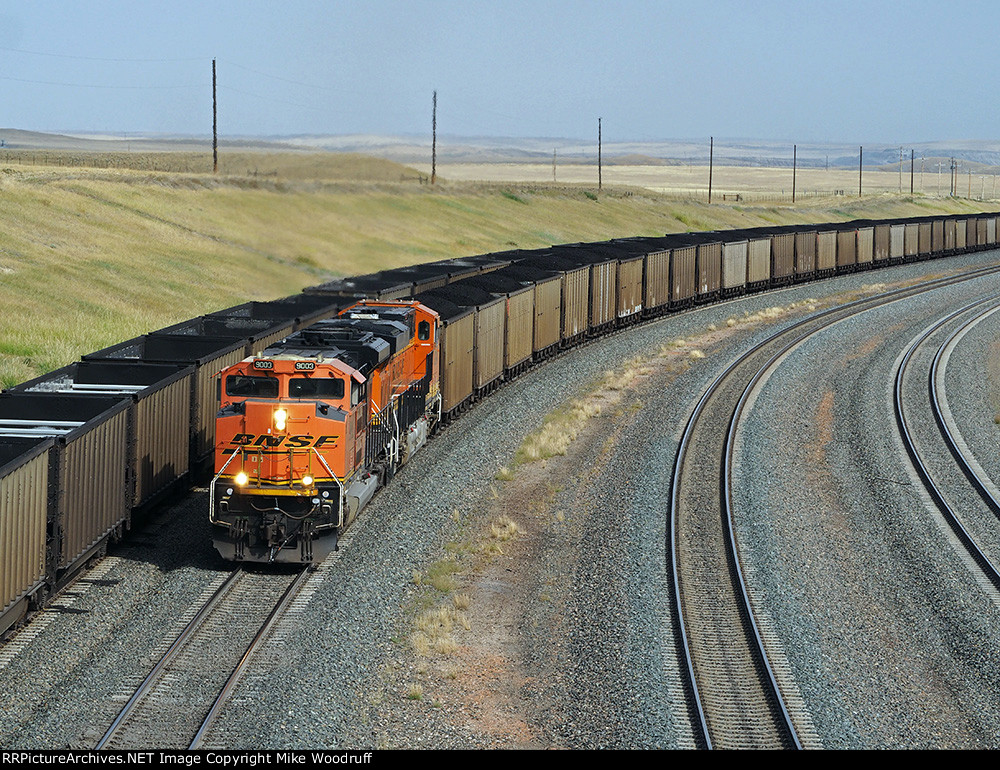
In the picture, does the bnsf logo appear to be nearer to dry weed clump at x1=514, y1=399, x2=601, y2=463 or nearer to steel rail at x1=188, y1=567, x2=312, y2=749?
steel rail at x1=188, y1=567, x2=312, y2=749

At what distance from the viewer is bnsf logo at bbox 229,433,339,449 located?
1858 cm

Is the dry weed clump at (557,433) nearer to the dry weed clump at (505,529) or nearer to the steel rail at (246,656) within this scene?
the dry weed clump at (505,529)

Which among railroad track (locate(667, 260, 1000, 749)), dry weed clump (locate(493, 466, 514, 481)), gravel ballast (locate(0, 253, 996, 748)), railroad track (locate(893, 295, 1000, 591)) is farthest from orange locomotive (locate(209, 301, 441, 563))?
railroad track (locate(893, 295, 1000, 591))

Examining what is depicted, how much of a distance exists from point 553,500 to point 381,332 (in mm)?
5093

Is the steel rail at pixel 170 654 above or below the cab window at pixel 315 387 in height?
below

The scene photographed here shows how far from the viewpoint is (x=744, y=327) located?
1923 inches

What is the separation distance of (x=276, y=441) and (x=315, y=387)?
1.08m

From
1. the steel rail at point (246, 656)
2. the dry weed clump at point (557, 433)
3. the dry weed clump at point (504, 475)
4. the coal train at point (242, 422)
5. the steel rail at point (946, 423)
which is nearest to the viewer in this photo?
the steel rail at point (246, 656)

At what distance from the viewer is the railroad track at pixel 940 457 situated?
22219 millimetres

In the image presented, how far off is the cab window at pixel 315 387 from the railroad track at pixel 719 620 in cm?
642

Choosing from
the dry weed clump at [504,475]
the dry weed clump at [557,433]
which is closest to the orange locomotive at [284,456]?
the dry weed clump at [504,475]

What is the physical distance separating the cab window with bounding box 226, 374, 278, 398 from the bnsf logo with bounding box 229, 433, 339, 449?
26.9 inches

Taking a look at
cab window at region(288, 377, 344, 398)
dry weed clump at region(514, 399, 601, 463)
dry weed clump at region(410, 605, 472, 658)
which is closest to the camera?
dry weed clump at region(410, 605, 472, 658)
